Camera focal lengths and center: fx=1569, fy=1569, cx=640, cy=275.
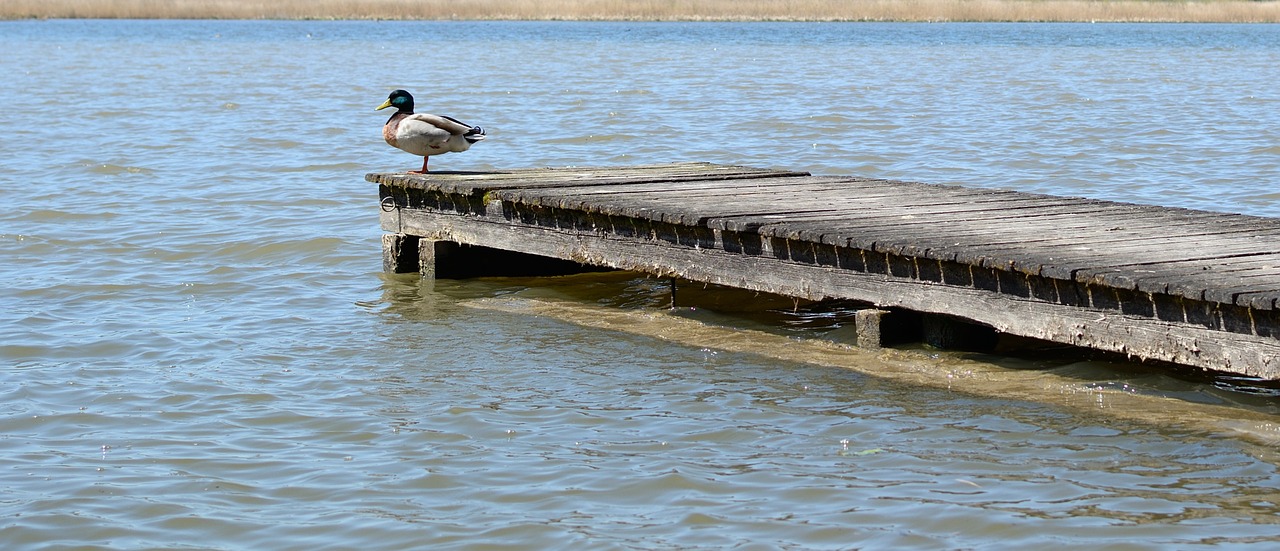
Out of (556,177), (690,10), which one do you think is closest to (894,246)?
(556,177)

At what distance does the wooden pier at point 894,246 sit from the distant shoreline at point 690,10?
4153 centimetres

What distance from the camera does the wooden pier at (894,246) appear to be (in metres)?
5.61

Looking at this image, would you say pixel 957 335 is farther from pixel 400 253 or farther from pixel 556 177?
pixel 400 253

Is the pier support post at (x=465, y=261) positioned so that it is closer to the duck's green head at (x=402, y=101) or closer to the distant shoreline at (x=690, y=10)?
the duck's green head at (x=402, y=101)

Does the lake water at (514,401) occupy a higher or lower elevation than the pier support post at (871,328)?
lower

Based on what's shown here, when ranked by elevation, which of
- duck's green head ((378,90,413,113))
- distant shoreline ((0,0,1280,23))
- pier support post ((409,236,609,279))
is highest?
duck's green head ((378,90,413,113))

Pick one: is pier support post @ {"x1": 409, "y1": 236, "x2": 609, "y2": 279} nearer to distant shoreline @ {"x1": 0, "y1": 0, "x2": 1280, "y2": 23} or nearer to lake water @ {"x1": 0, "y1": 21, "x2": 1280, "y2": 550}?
lake water @ {"x1": 0, "y1": 21, "x2": 1280, "y2": 550}

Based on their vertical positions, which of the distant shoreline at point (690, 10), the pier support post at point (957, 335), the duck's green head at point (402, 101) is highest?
the duck's green head at point (402, 101)

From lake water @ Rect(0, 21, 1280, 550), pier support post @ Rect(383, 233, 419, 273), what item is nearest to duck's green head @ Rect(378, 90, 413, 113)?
pier support post @ Rect(383, 233, 419, 273)

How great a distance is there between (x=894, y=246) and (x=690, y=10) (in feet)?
168

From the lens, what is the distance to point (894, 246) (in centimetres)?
639

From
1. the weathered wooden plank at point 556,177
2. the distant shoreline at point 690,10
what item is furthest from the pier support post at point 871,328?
the distant shoreline at point 690,10

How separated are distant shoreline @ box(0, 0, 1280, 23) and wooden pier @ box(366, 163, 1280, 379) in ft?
136

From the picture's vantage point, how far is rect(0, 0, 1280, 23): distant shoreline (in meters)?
51.5
